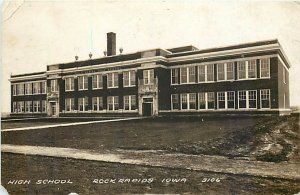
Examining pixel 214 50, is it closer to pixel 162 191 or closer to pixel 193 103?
pixel 193 103

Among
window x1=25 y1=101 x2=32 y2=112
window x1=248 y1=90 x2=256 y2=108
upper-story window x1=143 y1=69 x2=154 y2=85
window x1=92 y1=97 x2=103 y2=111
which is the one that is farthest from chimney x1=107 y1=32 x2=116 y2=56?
window x1=248 y1=90 x2=256 y2=108

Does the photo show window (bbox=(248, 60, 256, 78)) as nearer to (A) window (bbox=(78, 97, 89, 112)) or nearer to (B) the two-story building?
(B) the two-story building

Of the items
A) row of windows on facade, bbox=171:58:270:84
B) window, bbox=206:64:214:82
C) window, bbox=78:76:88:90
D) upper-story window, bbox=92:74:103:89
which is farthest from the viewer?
window, bbox=78:76:88:90

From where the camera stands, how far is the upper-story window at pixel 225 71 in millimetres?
5418

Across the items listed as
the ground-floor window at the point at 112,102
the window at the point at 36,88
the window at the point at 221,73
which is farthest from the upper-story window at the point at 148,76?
the window at the point at 36,88

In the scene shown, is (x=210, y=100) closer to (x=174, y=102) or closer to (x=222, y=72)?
(x=222, y=72)

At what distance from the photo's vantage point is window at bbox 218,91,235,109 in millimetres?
5141

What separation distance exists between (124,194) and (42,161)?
142 cm

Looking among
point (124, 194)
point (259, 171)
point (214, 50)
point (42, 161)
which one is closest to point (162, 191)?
point (124, 194)

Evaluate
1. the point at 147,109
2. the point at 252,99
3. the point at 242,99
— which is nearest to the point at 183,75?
the point at 147,109

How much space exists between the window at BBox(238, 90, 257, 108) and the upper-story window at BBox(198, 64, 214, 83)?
2.11 feet

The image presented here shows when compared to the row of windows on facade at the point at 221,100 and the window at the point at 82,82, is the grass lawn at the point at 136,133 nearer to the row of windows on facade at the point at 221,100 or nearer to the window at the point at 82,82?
the row of windows on facade at the point at 221,100

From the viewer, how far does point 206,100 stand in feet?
18.3

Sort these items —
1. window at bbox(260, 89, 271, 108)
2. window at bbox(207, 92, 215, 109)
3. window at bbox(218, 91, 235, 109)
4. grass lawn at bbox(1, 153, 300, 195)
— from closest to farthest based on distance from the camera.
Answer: grass lawn at bbox(1, 153, 300, 195)
window at bbox(260, 89, 271, 108)
window at bbox(218, 91, 235, 109)
window at bbox(207, 92, 215, 109)
